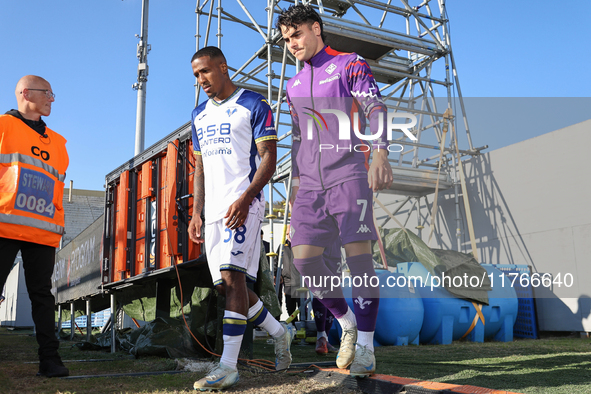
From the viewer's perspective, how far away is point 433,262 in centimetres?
674

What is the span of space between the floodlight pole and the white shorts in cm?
655

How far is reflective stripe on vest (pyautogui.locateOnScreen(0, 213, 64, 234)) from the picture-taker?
3150 millimetres

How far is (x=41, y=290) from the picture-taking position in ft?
11.0

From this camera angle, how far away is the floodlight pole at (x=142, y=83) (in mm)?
8961

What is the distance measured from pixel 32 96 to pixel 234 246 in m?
1.93

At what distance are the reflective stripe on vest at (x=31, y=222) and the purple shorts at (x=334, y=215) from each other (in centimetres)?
182

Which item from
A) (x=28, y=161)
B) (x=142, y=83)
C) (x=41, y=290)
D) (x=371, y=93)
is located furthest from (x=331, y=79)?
(x=142, y=83)

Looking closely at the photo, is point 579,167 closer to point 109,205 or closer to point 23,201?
point 109,205

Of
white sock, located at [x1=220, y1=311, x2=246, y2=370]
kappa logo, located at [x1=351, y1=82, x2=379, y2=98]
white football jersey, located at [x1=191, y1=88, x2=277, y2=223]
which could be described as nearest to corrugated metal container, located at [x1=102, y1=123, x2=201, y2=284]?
white football jersey, located at [x1=191, y1=88, x2=277, y2=223]

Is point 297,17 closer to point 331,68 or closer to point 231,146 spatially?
point 331,68

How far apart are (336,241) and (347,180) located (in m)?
0.40

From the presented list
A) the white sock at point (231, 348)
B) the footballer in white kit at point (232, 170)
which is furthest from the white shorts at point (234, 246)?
the white sock at point (231, 348)

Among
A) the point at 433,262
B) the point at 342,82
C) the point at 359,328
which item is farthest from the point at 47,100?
the point at 433,262

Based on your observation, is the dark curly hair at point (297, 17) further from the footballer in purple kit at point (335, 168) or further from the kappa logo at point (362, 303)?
the kappa logo at point (362, 303)
